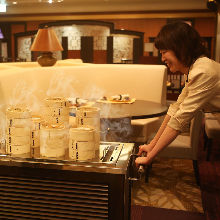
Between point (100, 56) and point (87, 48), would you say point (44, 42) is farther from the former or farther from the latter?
point (100, 56)

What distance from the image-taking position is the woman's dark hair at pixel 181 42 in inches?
74.3

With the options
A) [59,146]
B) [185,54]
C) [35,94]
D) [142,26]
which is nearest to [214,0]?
[142,26]

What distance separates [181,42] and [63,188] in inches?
42.3

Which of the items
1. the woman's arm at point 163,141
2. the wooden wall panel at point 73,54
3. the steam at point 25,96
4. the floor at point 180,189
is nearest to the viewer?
the woman's arm at point 163,141

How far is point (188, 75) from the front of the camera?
1.87m

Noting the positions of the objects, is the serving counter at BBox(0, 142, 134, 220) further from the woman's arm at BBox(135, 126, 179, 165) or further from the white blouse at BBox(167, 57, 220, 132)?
the white blouse at BBox(167, 57, 220, 132)

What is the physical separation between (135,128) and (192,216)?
5.27 feet

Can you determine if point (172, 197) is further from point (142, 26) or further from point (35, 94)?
point (142, 26)

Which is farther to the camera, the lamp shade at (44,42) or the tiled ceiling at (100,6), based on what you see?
the tiled ceiling at (100,6)

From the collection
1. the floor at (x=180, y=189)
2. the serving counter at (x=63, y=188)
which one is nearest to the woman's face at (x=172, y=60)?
the serving counter at (x=63, y=188)

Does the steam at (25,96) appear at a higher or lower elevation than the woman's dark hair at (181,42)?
lower

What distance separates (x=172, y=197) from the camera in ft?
10.5

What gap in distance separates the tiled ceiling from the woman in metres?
9.06

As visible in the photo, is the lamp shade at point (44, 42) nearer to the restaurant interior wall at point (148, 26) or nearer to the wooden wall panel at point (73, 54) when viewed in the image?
the restaurant interior wall at point (148, 26)
